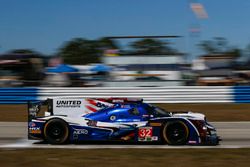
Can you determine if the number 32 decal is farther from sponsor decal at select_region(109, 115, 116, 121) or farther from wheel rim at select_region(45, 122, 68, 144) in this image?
wheel rim at select_region(45, 122, 68, 144)

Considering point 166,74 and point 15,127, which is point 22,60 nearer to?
point 166,74

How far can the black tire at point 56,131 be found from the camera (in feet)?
33.0

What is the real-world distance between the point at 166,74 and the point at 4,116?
1086cm

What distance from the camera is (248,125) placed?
14695 millimetres

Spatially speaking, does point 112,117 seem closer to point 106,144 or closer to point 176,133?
point 106,144

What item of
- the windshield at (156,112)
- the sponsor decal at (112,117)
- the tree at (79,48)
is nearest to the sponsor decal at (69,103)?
the sponsor decal at (112,117)

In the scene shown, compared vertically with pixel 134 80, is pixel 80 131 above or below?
below

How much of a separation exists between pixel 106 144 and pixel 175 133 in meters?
1.57
